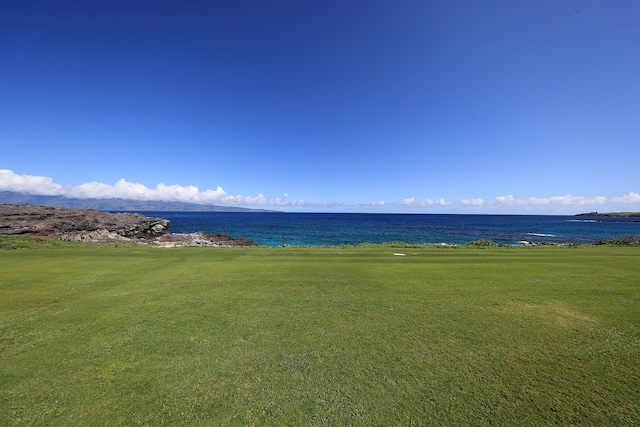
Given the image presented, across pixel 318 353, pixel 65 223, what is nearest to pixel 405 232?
pixel 318 353

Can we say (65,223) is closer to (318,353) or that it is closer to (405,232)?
(318,353)

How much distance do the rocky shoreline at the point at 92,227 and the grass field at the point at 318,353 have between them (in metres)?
27.5

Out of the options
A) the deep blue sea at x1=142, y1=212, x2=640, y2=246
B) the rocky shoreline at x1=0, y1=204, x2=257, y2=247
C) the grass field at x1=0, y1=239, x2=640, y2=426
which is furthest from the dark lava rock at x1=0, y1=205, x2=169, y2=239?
the grass field at x1=0, y1=239, x2=640, y2=426

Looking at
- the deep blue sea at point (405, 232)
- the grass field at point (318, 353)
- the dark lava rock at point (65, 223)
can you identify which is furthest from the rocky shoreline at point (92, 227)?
the grass field at point (318, 353)

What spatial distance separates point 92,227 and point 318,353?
4844 centimetres

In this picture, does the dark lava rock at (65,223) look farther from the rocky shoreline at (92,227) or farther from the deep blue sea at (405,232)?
the deep blue sea at (405,232)

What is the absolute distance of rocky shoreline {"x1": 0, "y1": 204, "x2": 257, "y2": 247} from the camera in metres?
32.8

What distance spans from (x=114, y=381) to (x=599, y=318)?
10306 millimetres

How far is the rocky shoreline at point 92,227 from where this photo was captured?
108ft

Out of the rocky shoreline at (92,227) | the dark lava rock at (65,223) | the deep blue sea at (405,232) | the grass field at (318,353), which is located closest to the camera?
the grass field at (318,353)

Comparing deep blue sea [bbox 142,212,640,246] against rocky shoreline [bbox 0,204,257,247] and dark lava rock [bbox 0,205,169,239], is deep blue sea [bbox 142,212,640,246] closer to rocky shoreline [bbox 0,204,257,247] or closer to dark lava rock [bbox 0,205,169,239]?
rocky shoreline [bbox 0,204,257,247]

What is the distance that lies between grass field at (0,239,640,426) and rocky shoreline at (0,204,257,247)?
27.5 meters

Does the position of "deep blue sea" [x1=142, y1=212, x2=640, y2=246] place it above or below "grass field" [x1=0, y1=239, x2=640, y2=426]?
below

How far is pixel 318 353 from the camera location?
479 cm
